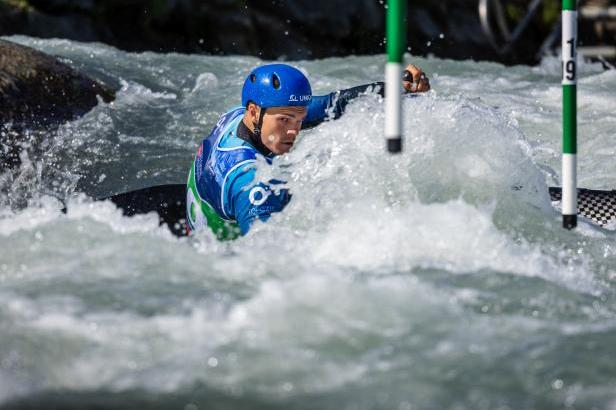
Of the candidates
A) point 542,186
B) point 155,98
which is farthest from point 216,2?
point 542,186

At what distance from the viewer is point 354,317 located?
3.24 metres

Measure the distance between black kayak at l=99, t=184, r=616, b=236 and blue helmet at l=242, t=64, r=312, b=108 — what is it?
2.36ft

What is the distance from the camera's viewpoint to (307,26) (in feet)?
41.5

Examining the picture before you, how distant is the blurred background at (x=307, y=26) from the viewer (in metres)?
11.2

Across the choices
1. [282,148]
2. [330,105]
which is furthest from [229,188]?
[330,105]

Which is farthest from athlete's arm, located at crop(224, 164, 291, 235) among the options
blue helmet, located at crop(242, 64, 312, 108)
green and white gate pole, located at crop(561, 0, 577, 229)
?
green and white gate pole, located at crop(561, 0, 577, 229)

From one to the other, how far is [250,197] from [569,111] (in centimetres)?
139

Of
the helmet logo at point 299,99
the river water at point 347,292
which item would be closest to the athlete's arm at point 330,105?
the river water at point 347,292

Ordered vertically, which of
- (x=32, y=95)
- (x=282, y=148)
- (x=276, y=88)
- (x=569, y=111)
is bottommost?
(x=282, y=148)

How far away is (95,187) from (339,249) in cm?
292

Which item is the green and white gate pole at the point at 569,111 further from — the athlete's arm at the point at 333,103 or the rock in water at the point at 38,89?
the rock in water at the point at 38,89

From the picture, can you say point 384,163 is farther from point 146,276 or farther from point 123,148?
point 123,148

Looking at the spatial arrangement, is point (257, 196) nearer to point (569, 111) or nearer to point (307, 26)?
point (569, 111)

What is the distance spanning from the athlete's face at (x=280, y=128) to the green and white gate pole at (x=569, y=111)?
117cm
